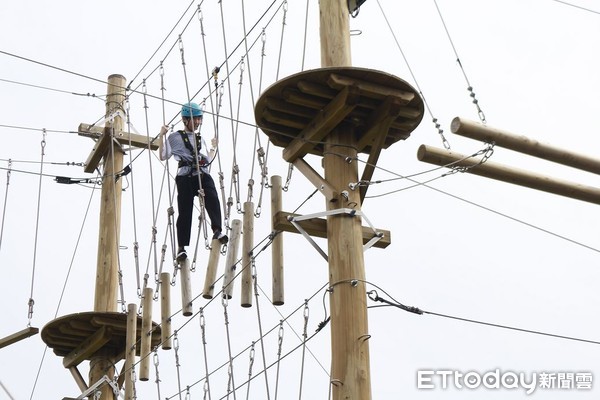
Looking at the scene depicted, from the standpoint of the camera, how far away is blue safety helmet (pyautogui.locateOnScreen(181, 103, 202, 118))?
33.5 feet

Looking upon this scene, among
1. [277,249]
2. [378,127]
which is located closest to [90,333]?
[277,249]

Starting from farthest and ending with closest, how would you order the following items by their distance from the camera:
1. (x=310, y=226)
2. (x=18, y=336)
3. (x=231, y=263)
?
(x=18, y=336), (x=231, y=263), (x=310, y=226)

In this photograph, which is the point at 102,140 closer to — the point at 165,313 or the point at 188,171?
the point at 188,171

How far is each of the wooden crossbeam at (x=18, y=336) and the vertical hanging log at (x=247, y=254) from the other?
4355 millimetres

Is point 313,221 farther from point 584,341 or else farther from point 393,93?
point 584,341

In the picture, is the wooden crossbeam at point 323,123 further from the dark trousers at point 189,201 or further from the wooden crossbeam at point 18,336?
the wooden crossbeam at point 18,336

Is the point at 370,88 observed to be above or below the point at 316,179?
above

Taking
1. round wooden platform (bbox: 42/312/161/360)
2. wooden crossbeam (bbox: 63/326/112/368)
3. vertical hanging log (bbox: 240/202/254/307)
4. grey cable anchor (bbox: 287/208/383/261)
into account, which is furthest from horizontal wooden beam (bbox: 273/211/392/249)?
wooden crossbeam (bbox: 63/326/112/368)

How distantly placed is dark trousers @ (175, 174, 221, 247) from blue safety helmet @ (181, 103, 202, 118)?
1.88 ft

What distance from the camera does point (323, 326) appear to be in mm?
7703

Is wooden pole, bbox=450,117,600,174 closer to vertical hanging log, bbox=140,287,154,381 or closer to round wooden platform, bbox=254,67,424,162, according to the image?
round wooden platform, bbox=254,67,424,162

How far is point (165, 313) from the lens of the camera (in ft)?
32.1

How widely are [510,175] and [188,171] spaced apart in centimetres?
336

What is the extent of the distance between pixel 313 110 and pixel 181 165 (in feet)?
8.39
